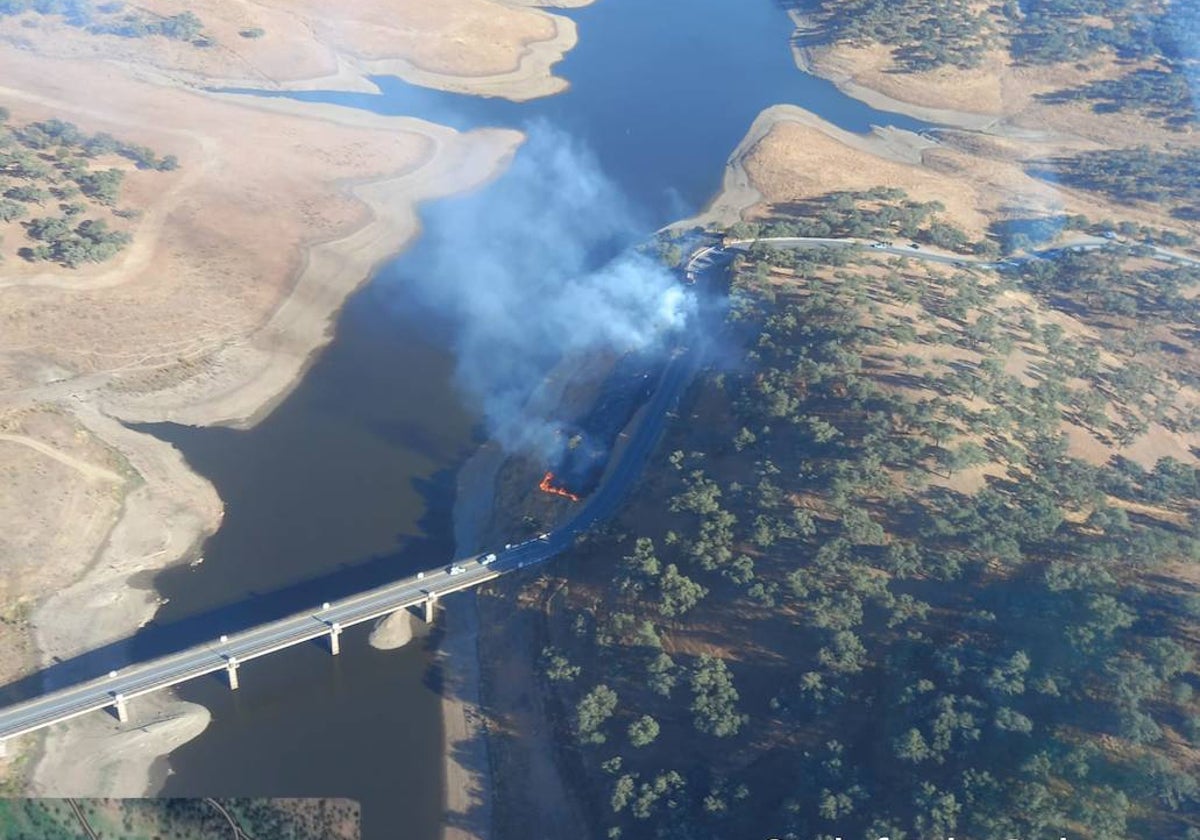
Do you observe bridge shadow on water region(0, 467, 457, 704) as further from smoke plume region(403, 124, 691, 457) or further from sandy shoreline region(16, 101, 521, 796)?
smoke plume region(403, 124, 691, 457)

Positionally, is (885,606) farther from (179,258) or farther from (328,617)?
(179,258)

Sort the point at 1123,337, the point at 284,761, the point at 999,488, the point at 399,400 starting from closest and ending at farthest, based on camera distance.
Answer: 1. the point at 284,761
2. the point at 999,488
3. the point at 399,400
4. the point at 1123,337


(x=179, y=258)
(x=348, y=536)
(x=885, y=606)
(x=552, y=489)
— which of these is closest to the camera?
(x=885, y=606)

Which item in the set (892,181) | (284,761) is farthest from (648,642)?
(892,181)

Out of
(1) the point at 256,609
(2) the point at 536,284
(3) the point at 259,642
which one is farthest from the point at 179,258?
(3) the point at 259,642

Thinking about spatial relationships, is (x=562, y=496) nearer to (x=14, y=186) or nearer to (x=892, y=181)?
(x=14, y=186)

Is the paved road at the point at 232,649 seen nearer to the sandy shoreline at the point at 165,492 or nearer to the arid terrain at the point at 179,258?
the sandy shoreline at the point at 165,492
